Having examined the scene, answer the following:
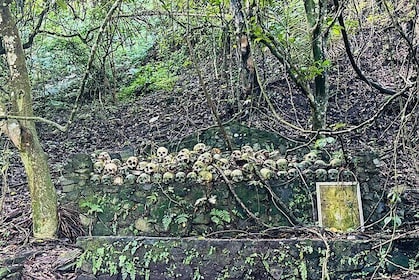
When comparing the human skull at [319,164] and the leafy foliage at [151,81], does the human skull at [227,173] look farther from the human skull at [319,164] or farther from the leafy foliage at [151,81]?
the leafy foliage at [151,81]

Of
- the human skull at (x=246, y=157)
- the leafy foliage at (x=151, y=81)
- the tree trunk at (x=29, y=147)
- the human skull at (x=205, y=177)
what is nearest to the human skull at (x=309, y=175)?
the human skull at (x=246, y=157)

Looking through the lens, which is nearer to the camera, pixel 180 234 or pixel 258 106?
pixel 180 234

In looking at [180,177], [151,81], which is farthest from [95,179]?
[151,81]

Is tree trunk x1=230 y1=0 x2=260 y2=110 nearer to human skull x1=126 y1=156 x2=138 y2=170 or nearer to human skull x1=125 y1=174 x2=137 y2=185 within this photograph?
human skull x1=126 y1=156 x2=138 y2=170

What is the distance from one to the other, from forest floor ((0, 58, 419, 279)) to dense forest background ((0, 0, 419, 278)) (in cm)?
3

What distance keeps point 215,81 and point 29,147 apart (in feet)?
13.9

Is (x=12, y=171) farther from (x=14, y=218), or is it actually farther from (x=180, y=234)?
(x=180, y=234)

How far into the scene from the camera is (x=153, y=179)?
16.6 ft

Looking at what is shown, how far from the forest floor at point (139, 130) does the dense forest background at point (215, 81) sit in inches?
1.0

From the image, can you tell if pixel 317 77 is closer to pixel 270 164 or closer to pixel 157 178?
pixel 270 164

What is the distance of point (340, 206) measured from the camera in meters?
4.80

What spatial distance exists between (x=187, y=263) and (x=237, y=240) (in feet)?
1.71

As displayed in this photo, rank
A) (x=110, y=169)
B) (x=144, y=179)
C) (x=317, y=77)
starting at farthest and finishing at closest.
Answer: (x=317, y=77) → (x=110, y=169) → (x=144, y=179)

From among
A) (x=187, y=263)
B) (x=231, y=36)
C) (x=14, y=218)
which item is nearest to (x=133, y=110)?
(x=231, y=36)
